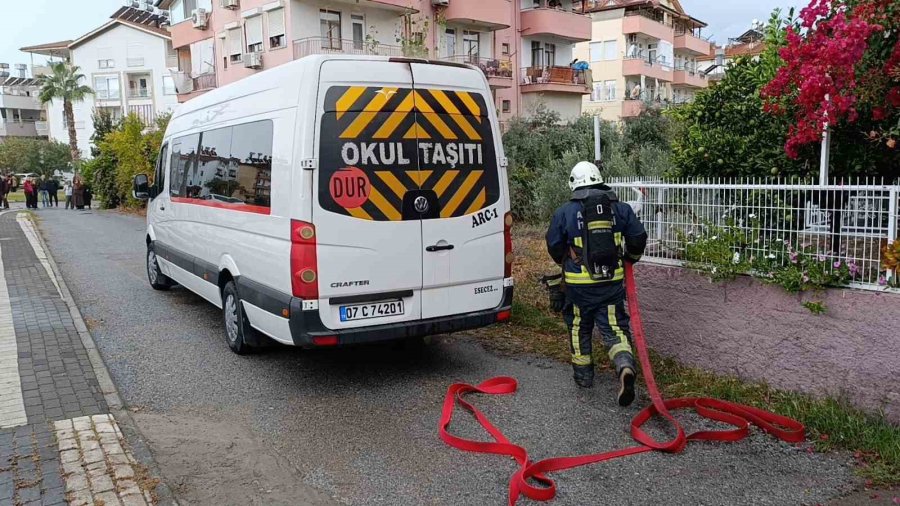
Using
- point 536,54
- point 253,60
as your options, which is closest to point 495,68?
point 536,54

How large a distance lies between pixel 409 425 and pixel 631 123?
20057 mm

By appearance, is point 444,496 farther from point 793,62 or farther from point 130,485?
point 793,62

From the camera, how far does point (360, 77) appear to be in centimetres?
558

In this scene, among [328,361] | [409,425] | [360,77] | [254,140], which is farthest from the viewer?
[328,361]

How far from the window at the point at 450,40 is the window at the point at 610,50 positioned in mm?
21978

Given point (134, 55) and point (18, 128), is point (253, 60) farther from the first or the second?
point (18, 128)

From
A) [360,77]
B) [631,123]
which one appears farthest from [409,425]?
[631,123]

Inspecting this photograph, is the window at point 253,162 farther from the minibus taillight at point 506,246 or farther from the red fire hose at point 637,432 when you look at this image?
the red fire hose at point 637,432

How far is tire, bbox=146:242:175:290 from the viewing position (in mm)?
10188

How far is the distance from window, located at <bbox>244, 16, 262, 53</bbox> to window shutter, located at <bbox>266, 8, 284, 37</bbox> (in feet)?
2.86

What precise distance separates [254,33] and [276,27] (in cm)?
190

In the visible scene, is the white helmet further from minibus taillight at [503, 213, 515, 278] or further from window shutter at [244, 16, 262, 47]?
window shutter at [244, 16, 262, 47]

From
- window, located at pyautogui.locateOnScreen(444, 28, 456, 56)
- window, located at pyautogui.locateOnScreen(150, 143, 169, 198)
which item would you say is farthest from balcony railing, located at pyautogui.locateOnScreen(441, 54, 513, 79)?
window, located at pyautogui.locateOnScreen(150, 143, 169, 198)

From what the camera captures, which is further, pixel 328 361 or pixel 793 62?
pixel 328 361
